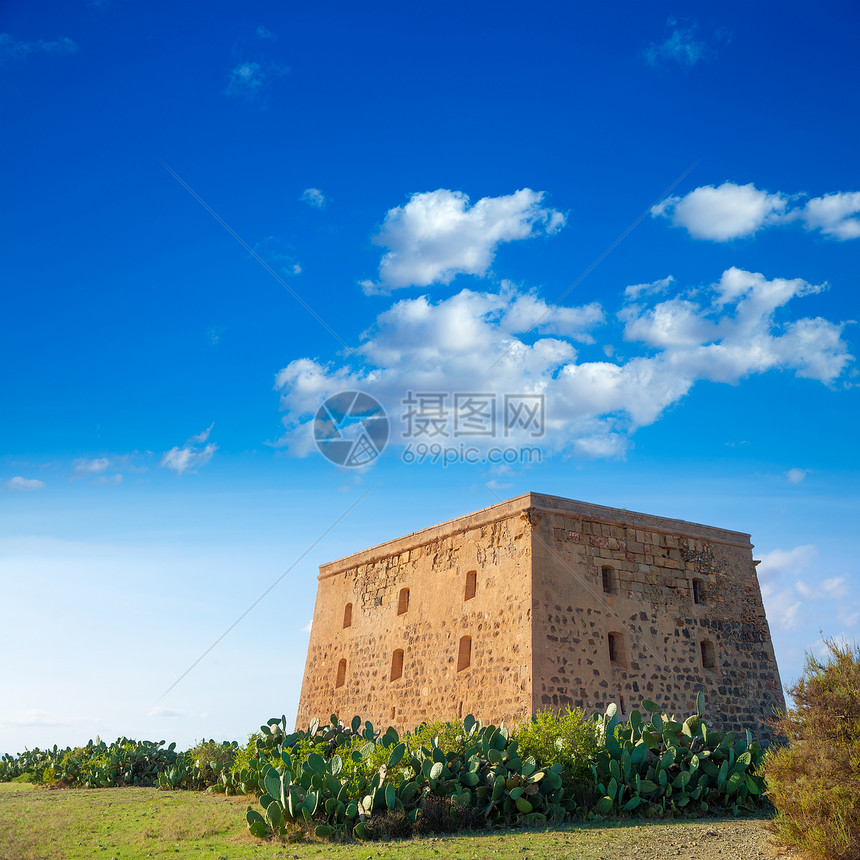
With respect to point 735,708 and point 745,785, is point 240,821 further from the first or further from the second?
point 735,708

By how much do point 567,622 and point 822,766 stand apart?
7.52 meters

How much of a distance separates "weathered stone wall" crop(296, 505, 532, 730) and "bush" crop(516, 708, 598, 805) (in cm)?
340

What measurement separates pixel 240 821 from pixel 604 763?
585cm

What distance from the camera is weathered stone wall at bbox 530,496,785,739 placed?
16.0 metres

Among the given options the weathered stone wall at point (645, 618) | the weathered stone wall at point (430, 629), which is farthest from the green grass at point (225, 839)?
the weathered stone wall at point (645, 618)

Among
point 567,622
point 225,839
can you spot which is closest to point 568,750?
point 567,622

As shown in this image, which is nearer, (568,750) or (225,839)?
(225,839)

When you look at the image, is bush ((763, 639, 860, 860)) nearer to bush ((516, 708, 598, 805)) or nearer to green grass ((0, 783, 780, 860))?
green grass ((0, 783, 780, 860))

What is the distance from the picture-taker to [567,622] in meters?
16.2

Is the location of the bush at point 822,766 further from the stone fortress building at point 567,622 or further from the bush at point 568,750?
the stone fortress building at point 567,622

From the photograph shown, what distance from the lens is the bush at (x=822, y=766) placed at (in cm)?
843

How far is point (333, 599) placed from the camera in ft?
75.0

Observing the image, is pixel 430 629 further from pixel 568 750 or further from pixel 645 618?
pixel 568 750

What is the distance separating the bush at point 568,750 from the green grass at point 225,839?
37.4 inches
